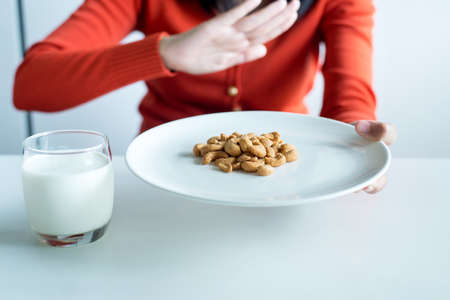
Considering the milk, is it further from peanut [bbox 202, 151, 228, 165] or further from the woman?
the woman

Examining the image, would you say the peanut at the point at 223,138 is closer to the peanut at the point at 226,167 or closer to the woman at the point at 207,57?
the peanut at the point at 226,167

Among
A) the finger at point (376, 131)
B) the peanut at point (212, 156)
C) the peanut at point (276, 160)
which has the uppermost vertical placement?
the finger at point (376, 131)

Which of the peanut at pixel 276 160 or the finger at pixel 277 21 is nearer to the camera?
the peanut at pixel 276 160

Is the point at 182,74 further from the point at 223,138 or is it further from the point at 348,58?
the point at 223,138

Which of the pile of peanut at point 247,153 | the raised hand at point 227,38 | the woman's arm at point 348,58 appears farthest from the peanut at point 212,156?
the woman's arm at point 348,58

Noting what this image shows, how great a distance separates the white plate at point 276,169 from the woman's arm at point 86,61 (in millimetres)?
224

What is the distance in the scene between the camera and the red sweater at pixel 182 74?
919 millimetres

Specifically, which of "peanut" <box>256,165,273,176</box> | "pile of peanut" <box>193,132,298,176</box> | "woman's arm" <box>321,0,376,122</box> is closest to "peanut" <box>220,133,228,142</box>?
"pile of peanut" <box>193,132,298,176</box>

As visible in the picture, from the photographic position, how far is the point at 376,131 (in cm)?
64

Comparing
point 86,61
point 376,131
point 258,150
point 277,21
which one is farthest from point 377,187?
point 86,61

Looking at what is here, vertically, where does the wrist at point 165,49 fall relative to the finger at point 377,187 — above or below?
above

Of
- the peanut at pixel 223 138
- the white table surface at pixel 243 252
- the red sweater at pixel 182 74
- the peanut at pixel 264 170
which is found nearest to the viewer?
the white table surface at pixel 243 252

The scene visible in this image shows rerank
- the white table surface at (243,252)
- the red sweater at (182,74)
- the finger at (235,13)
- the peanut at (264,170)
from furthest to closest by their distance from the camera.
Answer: the red sweater at (182,74) → the finger at (235,13) → the peanut at (264,170) → the white table surface at (243,252)

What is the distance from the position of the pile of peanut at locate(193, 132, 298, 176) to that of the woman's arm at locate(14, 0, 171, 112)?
0.32 meters
